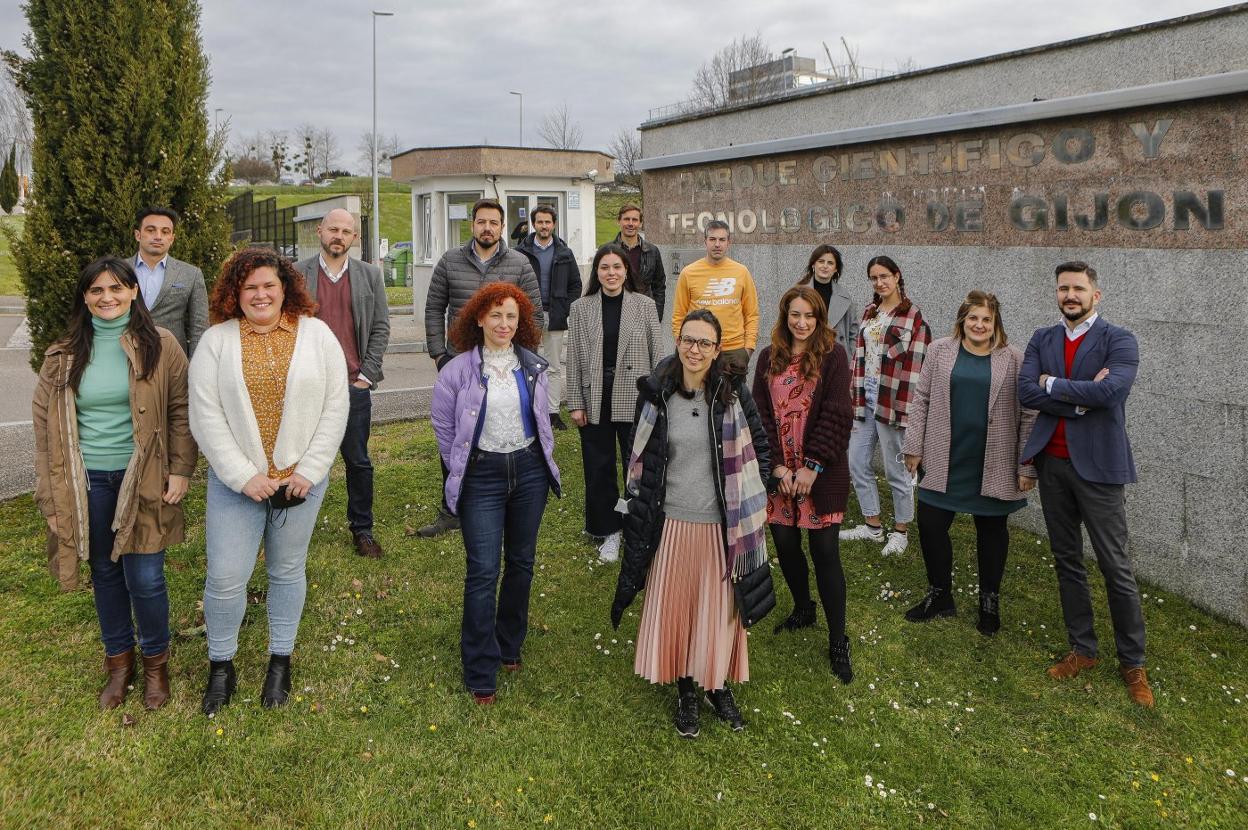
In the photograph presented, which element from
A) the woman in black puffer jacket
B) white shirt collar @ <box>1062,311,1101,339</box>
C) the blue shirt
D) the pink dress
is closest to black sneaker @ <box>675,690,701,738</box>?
the woman in black puffer jacket

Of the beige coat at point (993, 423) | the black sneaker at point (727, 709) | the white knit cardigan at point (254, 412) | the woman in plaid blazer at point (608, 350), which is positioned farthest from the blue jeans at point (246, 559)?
the beige coat at point (993, 423)

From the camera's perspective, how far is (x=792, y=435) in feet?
14.8

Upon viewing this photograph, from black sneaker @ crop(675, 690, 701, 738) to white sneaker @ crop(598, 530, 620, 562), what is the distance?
1918 mm

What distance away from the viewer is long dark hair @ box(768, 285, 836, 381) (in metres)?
4.38

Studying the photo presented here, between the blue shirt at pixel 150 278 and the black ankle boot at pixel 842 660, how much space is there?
4330mm

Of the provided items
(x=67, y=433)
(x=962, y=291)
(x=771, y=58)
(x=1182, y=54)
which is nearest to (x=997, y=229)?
(x=962, y=291)

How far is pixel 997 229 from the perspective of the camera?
6.30 metres

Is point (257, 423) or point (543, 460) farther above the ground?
point (257, 423)

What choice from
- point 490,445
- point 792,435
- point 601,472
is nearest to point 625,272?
point 601,472

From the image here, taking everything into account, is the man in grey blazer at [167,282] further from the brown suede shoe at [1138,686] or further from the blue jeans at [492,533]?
the brown suede shoe at [1138,686]

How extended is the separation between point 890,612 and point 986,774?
1.55m

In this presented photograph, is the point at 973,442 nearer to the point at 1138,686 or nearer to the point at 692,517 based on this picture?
the point at 1138,686

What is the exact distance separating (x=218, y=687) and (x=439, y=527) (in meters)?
2.38

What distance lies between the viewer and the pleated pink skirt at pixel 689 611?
12.6 feet
